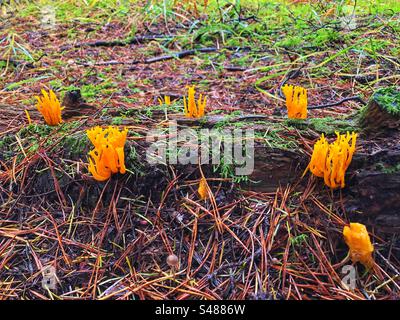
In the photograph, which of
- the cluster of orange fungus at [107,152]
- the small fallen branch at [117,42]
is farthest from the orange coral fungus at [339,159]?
the small fallen branch at [117,42]

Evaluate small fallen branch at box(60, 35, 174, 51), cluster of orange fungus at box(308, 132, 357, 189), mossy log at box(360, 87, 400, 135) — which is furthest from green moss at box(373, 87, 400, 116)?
small fallen branch at box(60, 35, 174, 51)

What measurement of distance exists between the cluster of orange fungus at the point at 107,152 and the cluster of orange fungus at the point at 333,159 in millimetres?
1040

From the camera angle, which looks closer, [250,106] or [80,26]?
[250,106]

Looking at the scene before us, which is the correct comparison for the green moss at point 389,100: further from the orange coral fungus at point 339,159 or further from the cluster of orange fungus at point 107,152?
the cluster of orange fungus at point 107,152

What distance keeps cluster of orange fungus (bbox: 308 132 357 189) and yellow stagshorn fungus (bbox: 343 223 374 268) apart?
0.27 m

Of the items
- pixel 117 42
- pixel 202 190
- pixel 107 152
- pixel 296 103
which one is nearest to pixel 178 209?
pixel 202 190

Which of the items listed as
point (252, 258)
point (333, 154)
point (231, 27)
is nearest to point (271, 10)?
point (231, 27)

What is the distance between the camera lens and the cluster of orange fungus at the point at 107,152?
6.51 feet

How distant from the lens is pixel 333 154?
189 cm

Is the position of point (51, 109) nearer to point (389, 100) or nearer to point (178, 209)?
point (178, 209)

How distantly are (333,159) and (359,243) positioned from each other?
428mm

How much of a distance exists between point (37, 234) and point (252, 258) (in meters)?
1.22
